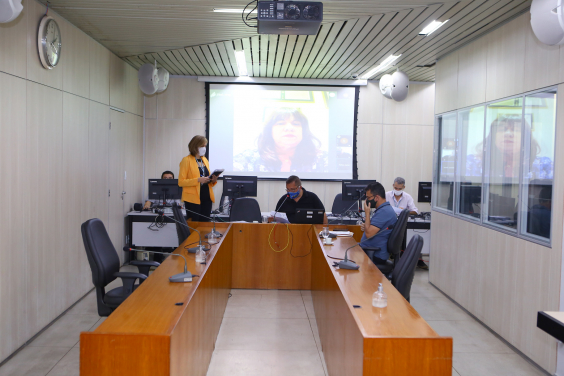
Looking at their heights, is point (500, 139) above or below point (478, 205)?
above

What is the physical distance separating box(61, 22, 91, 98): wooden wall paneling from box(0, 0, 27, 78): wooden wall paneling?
2.53 feet

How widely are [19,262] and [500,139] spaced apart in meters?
4.83

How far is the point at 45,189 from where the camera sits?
4.29 metres

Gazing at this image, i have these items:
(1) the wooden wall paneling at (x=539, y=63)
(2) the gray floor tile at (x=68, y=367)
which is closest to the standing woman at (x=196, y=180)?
(2) the gray floor tile at (x=68, y=367)

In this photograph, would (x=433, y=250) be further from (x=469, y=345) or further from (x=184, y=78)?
(x=184, y=78)

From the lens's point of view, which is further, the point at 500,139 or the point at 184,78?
the point at 184,78

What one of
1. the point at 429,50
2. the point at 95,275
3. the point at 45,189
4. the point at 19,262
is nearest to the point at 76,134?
the point at 45,189

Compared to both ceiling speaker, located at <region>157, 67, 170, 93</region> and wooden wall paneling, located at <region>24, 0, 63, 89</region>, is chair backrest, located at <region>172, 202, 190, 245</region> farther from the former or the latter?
ceiling speaker, located at <region>157, 67, 170, 93</region>

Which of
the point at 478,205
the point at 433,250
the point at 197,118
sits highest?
the point at 197,118

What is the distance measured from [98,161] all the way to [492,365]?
16.6 feet

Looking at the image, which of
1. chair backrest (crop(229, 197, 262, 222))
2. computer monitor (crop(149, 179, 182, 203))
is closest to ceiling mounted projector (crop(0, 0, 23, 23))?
chair backrest (crop(229, 197, 262, 222))

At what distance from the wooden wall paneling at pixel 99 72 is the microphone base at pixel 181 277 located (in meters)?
3.50

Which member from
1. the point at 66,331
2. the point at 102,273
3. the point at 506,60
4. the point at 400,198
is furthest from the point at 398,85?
the point at 66,331

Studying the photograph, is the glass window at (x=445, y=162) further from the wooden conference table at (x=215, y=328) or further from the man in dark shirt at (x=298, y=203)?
the wooden conference table at (x=215, y=328)
